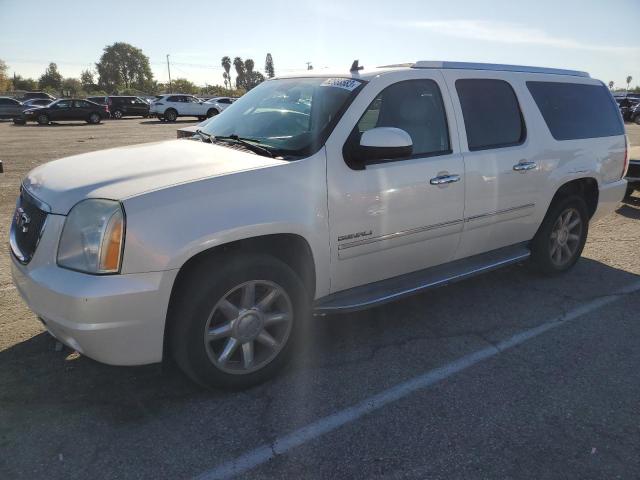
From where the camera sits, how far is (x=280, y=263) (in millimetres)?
2932

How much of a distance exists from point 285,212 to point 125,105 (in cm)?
3662

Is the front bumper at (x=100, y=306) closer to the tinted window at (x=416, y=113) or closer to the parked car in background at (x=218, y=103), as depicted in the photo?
the tinted window at (x=416, y=113)

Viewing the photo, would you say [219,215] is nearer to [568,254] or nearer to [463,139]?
[463,139]

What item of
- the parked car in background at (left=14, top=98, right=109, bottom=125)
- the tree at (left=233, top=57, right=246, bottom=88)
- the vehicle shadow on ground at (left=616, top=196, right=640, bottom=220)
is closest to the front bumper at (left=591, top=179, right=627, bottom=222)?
the vehicle shadow on ground at (left=616, top=196, right=640, bottom=220)

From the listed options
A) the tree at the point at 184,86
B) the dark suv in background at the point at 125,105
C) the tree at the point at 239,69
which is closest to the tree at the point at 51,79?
the tree at the point at 184,86

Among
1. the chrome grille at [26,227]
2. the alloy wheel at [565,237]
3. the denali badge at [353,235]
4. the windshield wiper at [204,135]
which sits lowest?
the alloy wheel at [565,237]

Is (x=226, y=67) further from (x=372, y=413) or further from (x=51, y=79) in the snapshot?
(x=372, y=413)

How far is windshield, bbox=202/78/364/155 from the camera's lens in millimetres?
3193

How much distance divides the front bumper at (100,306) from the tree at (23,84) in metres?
105

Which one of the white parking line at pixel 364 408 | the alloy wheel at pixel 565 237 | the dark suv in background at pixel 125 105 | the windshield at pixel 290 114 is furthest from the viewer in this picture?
the dark suv in background at pixel 125 105

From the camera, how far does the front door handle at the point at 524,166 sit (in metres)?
4.11

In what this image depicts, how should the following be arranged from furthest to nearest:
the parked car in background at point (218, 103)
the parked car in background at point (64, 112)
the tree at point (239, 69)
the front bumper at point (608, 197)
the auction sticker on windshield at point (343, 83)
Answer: the tree at point (239, 69)
the parked car in background at point (218, 103)
the parked car in background at point (64, 112)
the front bumper at point (608, 197)
the auction sticker on windshield at point (343, 83)

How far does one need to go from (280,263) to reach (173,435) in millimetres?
1071

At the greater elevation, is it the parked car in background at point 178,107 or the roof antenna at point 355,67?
the parked car in background at point 178,107
